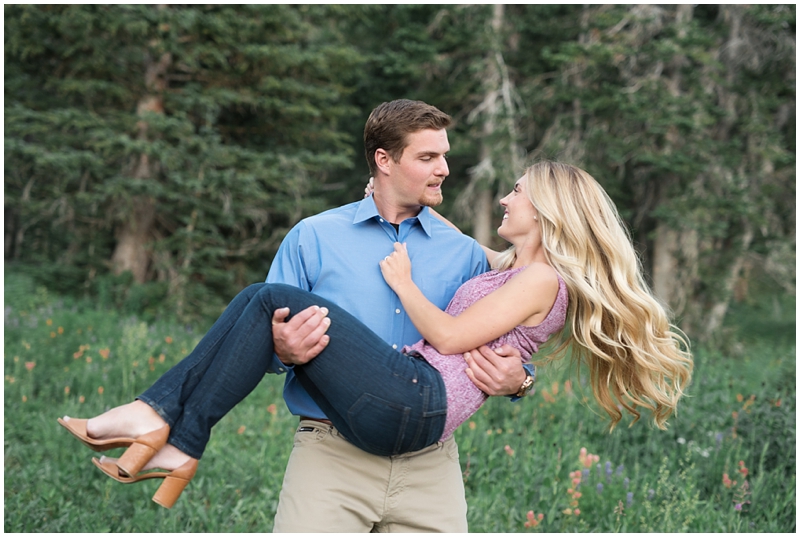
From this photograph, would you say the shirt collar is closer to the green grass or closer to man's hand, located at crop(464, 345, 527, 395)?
man's hand, located at crop(464, 345, 527, 395)

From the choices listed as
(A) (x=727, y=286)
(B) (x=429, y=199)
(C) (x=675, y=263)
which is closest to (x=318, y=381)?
(B) (x=429, y=199)

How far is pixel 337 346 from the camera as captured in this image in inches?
100

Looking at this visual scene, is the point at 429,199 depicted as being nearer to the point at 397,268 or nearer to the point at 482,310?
the point at 397,268

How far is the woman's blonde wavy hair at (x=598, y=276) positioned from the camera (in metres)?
2.91

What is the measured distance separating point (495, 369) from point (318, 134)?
11.0 metres

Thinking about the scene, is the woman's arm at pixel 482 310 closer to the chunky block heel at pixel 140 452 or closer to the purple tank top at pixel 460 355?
the purple tank top at pixel 460 355

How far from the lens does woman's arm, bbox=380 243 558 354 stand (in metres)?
2.70

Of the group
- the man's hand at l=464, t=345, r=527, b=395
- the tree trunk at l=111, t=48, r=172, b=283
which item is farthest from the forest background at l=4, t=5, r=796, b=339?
the man's hand at l=464, t=345, r=527, b=395

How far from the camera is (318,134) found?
43.2 feet

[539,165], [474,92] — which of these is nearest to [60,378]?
[539,165]

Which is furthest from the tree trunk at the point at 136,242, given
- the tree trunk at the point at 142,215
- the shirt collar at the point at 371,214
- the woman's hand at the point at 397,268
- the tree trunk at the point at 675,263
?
the woman's hand at the point at 397,268

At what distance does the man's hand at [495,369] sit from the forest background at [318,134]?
583 centimetres

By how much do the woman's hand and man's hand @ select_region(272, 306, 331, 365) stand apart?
1.24 feet

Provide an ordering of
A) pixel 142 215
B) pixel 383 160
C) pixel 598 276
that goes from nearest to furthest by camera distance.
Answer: pixel 598 276 < pixel 383 160 < pixel 142 215
